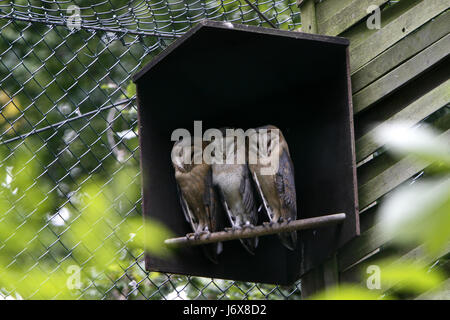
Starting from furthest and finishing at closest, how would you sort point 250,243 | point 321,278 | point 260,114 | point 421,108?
point 260,114 < point 250,243 < point 321,278 < point 421,108

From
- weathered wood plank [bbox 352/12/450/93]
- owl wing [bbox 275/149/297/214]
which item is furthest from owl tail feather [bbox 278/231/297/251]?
weathered wood plank [bbox 352/12/450/93]

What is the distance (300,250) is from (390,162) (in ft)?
1.77

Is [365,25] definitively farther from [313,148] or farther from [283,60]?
[313,148]

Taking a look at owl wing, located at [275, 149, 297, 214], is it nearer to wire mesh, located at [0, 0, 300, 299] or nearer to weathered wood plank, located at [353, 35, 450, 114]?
weathered wood plank, located at [353, 35, 450, 114]

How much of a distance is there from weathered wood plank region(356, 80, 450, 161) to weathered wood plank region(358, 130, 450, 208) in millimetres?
100

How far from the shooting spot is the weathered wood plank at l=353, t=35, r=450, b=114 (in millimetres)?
2285

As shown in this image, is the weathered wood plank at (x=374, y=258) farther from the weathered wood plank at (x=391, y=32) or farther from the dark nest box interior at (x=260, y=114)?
the weathered wood plank at (x=391, y=32)

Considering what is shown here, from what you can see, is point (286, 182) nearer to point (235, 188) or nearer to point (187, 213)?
point (235, 188)

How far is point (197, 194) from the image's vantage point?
2.63 metres

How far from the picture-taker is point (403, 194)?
0.76 metres

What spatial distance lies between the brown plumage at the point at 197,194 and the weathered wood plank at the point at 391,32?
69cm

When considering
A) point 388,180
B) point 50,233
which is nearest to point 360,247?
point 388,180

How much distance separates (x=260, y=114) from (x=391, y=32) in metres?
0.71
